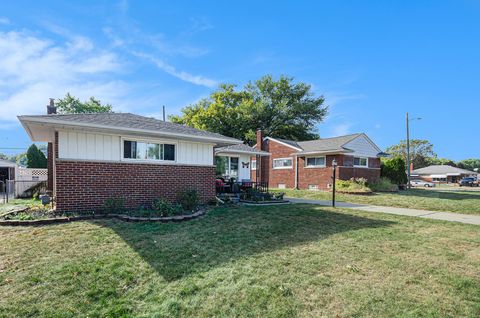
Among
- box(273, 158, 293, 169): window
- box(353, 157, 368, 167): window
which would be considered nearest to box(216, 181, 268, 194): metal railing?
box(273, 158, 293, 169): window

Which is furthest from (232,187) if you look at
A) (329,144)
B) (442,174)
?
(442,174)

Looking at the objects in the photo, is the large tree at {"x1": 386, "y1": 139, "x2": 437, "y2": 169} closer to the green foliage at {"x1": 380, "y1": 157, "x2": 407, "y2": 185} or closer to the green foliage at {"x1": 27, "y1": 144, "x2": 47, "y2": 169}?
the green foliage at {"x1": 380, "y1": 157, "x2": 407, "y2": 185}

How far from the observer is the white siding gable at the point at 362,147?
21.0 meters

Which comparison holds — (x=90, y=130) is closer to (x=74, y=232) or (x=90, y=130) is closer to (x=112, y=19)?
(x=74, y=232)

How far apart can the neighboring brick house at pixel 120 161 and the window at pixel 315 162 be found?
42.5 feet

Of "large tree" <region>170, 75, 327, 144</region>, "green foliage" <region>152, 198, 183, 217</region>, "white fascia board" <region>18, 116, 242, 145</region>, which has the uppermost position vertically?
"large tree" <region>170, 75, 327, 144</region>

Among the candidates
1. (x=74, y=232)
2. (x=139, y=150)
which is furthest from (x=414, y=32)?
(x=74, y=232)

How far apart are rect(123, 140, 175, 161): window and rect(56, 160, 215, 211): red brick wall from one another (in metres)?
0.33

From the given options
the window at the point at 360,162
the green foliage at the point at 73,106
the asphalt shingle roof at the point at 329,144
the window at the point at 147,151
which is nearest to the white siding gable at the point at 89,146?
the window at the point at 147,151

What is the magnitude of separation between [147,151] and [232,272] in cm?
641

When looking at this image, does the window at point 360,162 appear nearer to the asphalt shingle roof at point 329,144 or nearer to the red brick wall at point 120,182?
the asphalt shingle roof at point 329,144

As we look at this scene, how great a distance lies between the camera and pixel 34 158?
22641mm

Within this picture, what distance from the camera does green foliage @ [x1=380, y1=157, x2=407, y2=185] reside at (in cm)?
2378

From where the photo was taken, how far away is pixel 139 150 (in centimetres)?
902
